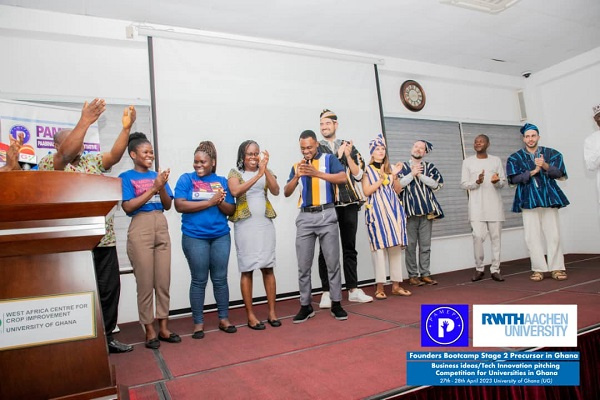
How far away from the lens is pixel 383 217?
3324mm

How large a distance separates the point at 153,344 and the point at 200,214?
2.86 feet

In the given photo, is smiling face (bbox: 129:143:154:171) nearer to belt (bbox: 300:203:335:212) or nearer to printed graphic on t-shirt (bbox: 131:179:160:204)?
printed graphic on t-shirt (bbox: 131:179:160:204)

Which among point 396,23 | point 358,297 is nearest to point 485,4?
point 396,23

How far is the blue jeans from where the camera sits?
250 centimetres

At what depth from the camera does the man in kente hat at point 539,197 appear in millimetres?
3607

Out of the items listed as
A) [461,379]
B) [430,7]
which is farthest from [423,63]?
[461,379]

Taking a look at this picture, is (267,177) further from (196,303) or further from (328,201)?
(196,303)

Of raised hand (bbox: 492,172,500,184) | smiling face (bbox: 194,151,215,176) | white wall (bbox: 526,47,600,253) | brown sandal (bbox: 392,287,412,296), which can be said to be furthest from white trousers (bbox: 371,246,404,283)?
white wall (bbox: 526,47,600,253)

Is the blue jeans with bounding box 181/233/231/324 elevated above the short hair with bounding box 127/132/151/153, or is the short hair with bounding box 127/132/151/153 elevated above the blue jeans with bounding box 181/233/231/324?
the short hair with bounding box 127/132/151/153

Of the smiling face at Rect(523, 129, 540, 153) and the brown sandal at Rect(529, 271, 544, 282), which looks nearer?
the brown sandal at Rect(529, 271, 544, 282)

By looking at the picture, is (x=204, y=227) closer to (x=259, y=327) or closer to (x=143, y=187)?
(x=143, y=187)

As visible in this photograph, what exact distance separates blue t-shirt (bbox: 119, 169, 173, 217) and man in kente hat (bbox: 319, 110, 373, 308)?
4.40ft

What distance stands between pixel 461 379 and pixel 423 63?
4631 mm

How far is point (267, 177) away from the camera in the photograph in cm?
265
